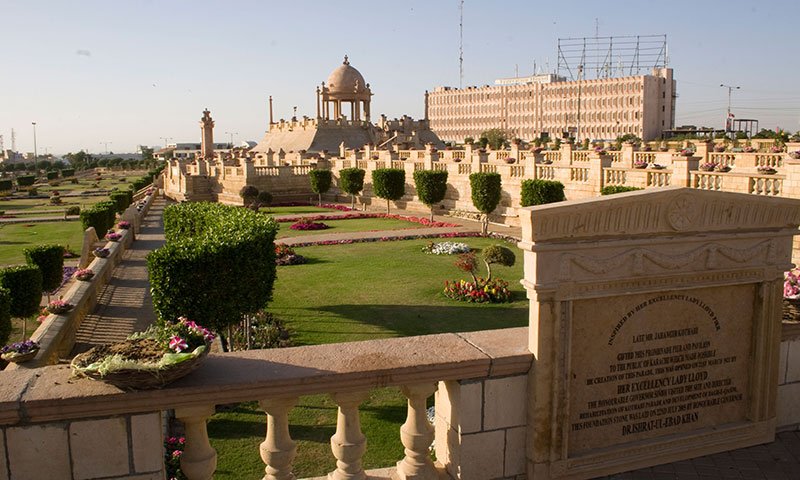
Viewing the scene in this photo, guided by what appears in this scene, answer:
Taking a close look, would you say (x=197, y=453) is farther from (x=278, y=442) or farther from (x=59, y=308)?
(x=59, y=308)

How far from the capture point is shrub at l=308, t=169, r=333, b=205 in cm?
3650

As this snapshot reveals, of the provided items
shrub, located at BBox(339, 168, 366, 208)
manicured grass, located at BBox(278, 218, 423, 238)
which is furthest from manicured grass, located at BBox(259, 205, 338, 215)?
manicured grass, located at BBox(278, 218, 423, 238)

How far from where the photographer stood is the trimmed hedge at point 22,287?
10984mm

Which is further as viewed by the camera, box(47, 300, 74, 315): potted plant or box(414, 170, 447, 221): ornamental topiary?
box(414, 170, 447, 221): ornamental topiary

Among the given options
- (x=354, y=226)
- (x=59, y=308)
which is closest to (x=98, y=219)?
(x=354, y=226)

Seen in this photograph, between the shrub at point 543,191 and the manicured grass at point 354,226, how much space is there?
5329 millimetres

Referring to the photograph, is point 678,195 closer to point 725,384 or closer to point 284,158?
point 725,384

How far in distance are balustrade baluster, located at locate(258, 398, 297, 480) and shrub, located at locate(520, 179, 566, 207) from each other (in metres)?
18.4

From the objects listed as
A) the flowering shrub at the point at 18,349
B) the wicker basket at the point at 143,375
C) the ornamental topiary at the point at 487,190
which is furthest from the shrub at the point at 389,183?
the wicker basket at the point at 143,375

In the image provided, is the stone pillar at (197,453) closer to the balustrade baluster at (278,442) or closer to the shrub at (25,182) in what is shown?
the balustrade baluster at (278,442)

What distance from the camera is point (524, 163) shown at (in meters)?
27.0

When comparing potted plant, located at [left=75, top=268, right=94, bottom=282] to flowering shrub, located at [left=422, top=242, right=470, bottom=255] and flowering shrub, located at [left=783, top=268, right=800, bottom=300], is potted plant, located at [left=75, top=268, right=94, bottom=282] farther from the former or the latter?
flowering shrub, located at [left=783, top=268, right=800, bottom=300]

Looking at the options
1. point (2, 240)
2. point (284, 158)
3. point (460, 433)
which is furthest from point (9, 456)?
point (284, 158)

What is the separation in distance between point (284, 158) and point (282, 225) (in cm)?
2115
